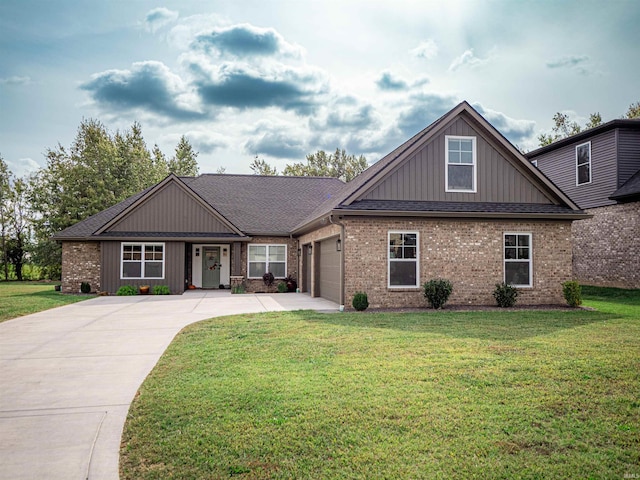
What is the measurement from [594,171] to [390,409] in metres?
20.2

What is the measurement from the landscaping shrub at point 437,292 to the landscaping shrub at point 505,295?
1659 millimetres

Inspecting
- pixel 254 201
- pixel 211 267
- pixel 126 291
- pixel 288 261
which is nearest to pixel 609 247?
pixel 288 261

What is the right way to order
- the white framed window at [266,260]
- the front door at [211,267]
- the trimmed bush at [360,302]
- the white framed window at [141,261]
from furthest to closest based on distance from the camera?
1. the front door at [211,267]
2. the white framed window at [266,260]
3. the white framed window at [141,261]
4. the trimmed bush at [360,302]

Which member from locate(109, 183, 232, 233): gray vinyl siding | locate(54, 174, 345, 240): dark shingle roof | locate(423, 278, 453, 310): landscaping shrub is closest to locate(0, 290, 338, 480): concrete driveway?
locate(423, 278, 453, 310): landscaping shrub

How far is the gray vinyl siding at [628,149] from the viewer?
19172 mm

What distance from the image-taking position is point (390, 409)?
4.78m

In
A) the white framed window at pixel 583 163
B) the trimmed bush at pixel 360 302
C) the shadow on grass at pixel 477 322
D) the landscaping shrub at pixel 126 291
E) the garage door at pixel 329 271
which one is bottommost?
the landscaping shrub at pixel 126 291

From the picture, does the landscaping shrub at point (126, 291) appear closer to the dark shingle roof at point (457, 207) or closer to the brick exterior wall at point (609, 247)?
the dark shingle roof at point (457, 207)

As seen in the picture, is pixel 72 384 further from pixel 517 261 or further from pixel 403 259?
pixel 517 261

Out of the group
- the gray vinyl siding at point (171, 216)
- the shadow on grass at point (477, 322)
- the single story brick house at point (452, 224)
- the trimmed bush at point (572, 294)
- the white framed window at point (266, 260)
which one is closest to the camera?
the shadow on grass at point (477, 322)

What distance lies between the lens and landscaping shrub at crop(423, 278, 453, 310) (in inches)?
519

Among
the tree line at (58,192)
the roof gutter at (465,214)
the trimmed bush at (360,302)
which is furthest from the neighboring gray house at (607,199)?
the tree line at (58,192)

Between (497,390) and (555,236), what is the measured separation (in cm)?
1086

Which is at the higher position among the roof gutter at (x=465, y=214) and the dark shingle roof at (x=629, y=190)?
the dark shingle roof at (x=629, y=190)
